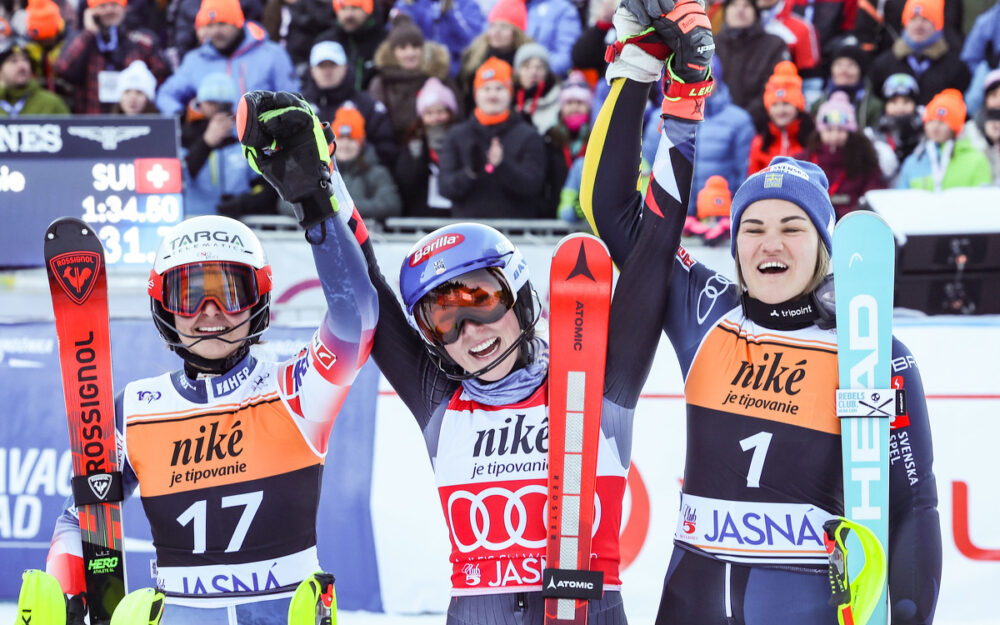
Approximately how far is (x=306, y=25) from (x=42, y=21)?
2382 millimetres

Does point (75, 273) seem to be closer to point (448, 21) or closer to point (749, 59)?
point (749, 59)

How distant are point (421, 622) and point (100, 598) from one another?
2534mm

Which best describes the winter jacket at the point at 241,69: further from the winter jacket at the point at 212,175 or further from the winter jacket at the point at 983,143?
the winter jacket at the point at 983,143

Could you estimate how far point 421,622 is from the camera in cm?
574

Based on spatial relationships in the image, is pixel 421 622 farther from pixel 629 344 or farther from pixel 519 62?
pixel 519 62

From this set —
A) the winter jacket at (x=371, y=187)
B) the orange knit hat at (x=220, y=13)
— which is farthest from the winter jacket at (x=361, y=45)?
the winter jacket at (x=371, y=187)

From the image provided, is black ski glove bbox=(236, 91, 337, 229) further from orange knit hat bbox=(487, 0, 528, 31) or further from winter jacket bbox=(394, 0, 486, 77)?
winter jacket bbox=(394, 0, 486, 77)

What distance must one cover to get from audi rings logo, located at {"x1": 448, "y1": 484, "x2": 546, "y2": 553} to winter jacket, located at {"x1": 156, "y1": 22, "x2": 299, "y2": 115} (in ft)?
20.2

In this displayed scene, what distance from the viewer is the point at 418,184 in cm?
826

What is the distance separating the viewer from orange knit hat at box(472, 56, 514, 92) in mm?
8047

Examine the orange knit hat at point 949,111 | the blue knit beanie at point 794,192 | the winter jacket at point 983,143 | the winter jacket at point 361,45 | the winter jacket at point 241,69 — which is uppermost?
the winter jacket at point 361,45

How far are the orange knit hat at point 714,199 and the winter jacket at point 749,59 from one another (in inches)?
48.5

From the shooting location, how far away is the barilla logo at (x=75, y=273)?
12.1 feet

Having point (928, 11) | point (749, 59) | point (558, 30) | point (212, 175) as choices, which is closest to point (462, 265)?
point (212, 175)
